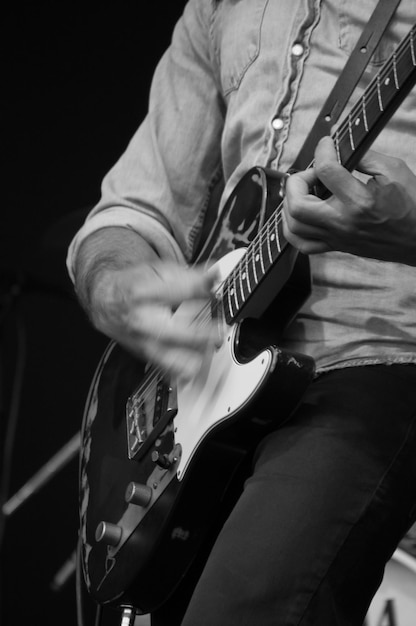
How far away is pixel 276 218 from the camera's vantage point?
111cm

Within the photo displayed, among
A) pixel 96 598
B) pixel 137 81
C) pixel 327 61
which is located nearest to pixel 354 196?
pixel 327 61

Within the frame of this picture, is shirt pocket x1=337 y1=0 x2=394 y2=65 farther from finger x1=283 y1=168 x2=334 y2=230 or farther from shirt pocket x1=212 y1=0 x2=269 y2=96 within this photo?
finger x1=283 y1=168 x2=334 y2=230

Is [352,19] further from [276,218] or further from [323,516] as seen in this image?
[323,516]

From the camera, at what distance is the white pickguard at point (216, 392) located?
1043mm

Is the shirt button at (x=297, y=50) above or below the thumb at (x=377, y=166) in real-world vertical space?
below

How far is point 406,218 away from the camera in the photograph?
98 centimetres

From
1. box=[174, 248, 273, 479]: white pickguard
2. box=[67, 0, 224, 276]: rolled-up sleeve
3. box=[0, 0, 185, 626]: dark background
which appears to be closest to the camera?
box=[174, 248, 273, 479]: white pickguard

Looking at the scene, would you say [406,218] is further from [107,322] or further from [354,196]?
[107,322]

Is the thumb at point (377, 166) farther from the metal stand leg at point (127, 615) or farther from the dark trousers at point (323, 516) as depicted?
the metal stand leg at point (127, 615)

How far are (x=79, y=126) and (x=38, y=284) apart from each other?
2.26 ft

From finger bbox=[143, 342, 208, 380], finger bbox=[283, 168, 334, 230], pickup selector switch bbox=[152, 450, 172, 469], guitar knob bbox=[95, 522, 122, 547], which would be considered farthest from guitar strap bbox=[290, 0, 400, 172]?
guitar knob bbox=[95, 522, 122, 547]

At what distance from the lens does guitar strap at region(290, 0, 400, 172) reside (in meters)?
1.16

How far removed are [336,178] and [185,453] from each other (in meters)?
0.40

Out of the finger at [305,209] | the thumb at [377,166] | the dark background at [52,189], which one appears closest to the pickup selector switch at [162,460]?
the finger at [305,209]
